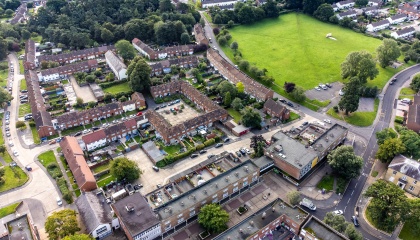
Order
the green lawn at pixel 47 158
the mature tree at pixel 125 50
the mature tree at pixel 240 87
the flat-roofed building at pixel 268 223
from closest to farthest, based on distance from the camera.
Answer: the flat-roofed building at pixel 268 223, the green lawn at pixel 47 158, the mature tree at pixel 240 87, the mature tree at pixel 125 50

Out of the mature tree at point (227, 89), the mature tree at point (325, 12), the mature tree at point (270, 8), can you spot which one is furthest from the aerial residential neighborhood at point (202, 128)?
the mature tree at point (270, 8)

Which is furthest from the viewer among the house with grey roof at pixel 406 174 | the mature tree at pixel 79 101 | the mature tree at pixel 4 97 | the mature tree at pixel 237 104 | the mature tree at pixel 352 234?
the mature tree at pixel 79 101

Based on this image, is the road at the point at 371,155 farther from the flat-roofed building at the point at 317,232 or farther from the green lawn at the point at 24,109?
the green lawn at the point at 24,109

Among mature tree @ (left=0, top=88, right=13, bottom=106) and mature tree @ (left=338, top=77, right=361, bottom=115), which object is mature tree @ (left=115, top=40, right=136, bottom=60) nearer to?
mature tree @ (left=0, top=88, right=13, bottom=106)

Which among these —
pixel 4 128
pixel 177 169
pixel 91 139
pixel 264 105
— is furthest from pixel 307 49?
pixel 4 128

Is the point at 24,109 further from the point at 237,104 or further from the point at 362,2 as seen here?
the point at 362,2

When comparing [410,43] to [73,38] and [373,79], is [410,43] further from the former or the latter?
[73,38]

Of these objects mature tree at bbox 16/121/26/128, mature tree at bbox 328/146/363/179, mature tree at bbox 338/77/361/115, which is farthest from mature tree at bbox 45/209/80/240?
mature tree at bbox 338/77/361/115

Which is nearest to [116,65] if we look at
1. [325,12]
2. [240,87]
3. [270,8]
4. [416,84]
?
[240,87]
